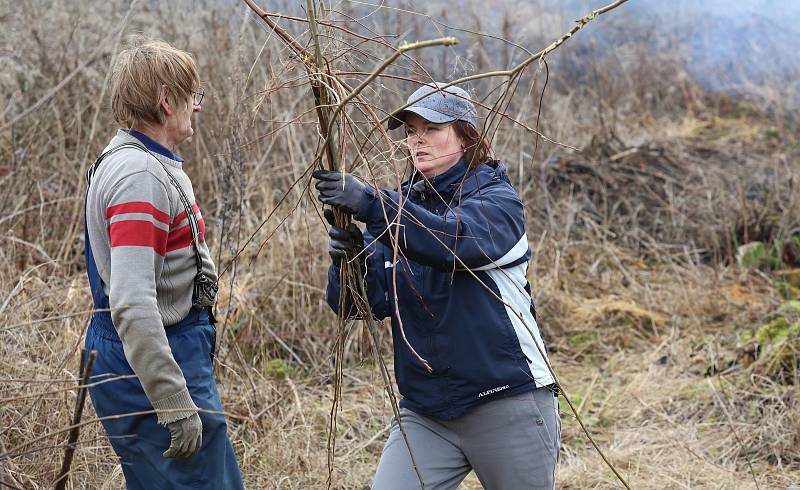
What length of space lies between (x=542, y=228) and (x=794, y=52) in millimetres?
7205

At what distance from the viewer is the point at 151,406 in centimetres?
242

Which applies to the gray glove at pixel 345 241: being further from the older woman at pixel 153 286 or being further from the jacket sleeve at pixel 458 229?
the older woman at pixel 153 286

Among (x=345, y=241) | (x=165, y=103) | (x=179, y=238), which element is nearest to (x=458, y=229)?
(x=345, y=241)

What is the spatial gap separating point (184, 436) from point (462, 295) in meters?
0.88

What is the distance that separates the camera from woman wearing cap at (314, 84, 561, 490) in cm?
260

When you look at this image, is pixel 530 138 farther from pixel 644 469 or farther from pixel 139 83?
pixel 139 83

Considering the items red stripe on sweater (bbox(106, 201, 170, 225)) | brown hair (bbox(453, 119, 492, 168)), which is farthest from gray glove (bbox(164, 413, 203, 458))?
brown hair (bbox(453, 119, 492, 168))

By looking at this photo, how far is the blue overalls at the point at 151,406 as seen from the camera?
2439mm

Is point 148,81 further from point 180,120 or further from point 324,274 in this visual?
point 324,274

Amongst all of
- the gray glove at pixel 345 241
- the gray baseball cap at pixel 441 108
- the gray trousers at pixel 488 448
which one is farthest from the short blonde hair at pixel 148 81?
the gray trousers at pixel 488 448

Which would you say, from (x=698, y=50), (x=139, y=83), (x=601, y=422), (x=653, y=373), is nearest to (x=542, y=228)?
(x=653, y=373)

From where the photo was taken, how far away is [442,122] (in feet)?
9.27

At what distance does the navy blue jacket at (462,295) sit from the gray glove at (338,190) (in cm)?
3

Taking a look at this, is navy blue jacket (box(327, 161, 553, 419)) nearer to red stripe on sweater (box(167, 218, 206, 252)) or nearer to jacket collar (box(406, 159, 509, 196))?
jacket collar (box(406, 159, 509, 196))
